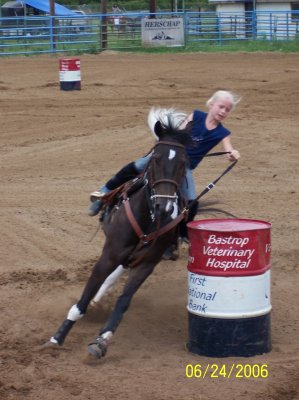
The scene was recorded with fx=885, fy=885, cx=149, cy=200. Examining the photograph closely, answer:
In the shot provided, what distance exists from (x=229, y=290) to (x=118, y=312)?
84cm

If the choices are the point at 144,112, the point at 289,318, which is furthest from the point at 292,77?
the point at 289,318

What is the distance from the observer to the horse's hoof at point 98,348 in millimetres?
6262

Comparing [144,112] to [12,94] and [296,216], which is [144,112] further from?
[296,216]

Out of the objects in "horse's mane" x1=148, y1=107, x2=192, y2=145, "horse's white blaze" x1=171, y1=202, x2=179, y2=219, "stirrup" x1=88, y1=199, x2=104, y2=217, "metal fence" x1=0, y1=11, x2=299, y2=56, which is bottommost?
"stirrup" x1=88, y1=199, x2=104, y2=217

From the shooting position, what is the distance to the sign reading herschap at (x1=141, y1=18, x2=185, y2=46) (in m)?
34.9

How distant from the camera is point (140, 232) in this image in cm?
647

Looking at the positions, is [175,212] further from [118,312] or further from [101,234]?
[101,234]

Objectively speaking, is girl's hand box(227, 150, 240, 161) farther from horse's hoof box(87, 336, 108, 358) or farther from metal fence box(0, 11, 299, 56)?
metal fence box(0, 11, 299, 56)

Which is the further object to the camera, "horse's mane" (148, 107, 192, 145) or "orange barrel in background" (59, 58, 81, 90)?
"orange barrel in background" (59, 58, 81, 90)

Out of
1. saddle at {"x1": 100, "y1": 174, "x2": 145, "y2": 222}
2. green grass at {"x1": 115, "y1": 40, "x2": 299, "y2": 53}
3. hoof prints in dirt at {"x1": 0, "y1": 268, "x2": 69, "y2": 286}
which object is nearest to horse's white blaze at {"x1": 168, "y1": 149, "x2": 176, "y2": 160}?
saddle at {"x1": 100, "y1": 174, "x2": 145, "y2": 222}

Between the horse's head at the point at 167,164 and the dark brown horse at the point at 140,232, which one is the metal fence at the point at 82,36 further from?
the horse's head at the point at 167,164

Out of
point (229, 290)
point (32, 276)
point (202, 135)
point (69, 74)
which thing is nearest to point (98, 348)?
point (229, 290)

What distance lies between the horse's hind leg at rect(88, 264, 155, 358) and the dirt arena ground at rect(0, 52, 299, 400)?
0.13 metres

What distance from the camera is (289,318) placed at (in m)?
7.43
